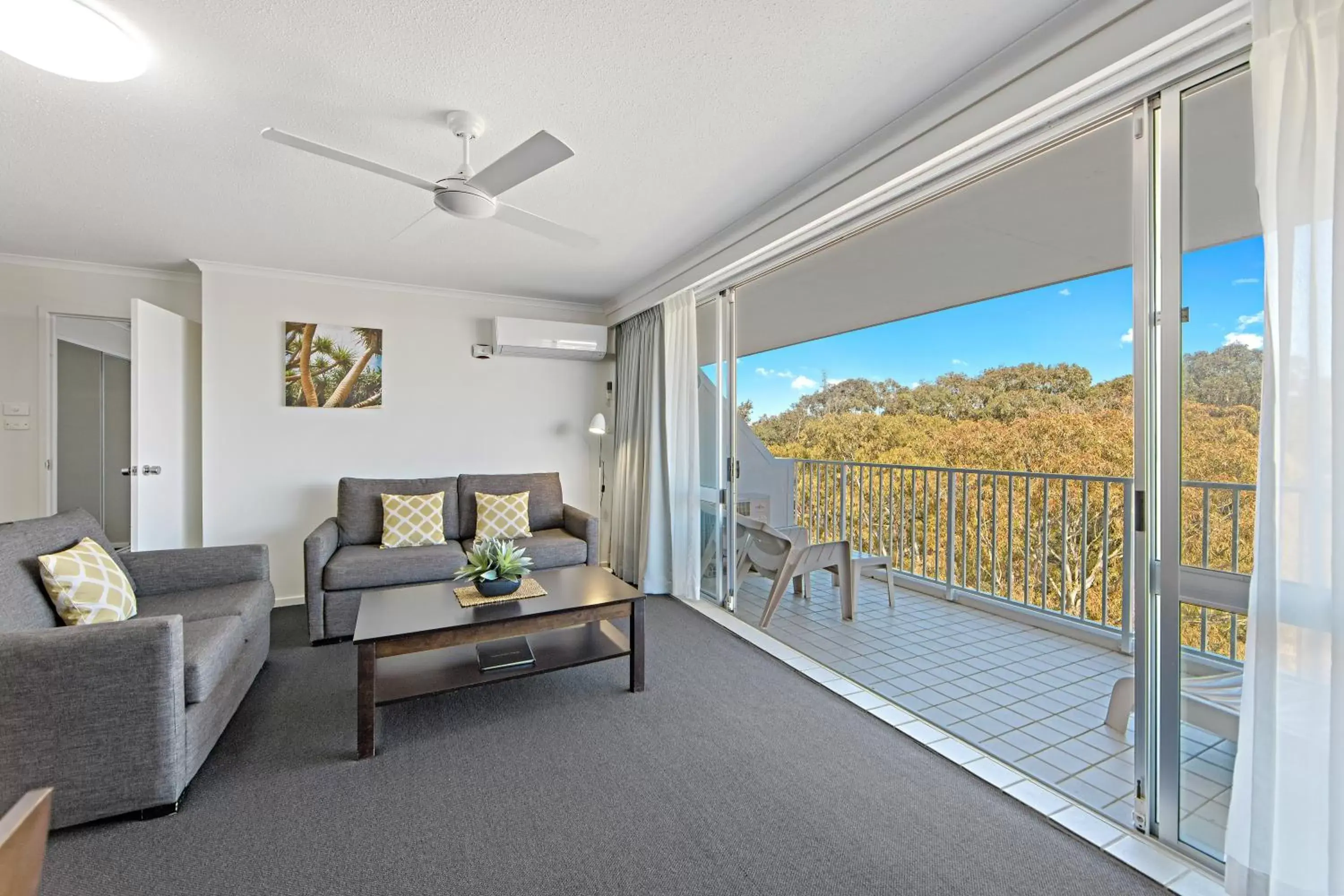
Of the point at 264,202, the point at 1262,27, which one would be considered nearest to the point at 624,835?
the point at 1262,27

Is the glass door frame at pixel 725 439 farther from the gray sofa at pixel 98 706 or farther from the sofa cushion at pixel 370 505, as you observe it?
the gray sofa at pixel 98 706

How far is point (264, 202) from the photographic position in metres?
2.80

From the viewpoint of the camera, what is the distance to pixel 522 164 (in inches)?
73.4

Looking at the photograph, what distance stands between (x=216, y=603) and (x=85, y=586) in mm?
440

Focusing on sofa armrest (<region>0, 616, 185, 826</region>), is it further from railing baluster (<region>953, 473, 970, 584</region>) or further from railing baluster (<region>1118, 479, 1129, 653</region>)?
railing baluster (<region>953, 473, 970, 584</region>)

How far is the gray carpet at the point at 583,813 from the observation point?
4.91 feet

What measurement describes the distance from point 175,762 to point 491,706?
1.05 meters

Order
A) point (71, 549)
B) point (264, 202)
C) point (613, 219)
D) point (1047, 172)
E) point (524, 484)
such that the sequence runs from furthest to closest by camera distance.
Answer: point (524, 484) < point (613, 219) < point (264, 202) < point (1047, 172) < point (71, 549)

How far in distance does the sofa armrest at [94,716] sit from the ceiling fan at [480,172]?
1555 mm

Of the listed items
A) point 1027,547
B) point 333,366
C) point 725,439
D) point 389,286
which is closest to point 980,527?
point 1027,547

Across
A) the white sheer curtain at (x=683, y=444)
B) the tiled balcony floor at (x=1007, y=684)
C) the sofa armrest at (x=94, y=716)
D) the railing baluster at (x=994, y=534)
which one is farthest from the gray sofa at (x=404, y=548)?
the railing baluster at (x=994, y=534)

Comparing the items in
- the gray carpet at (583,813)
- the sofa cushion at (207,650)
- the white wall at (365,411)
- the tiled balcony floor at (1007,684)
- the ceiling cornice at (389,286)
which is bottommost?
the gray carpet at (583,813)

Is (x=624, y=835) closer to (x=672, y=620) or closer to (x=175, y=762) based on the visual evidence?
(x=175, y=762)

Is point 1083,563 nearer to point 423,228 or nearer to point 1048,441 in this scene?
point 1048,441
